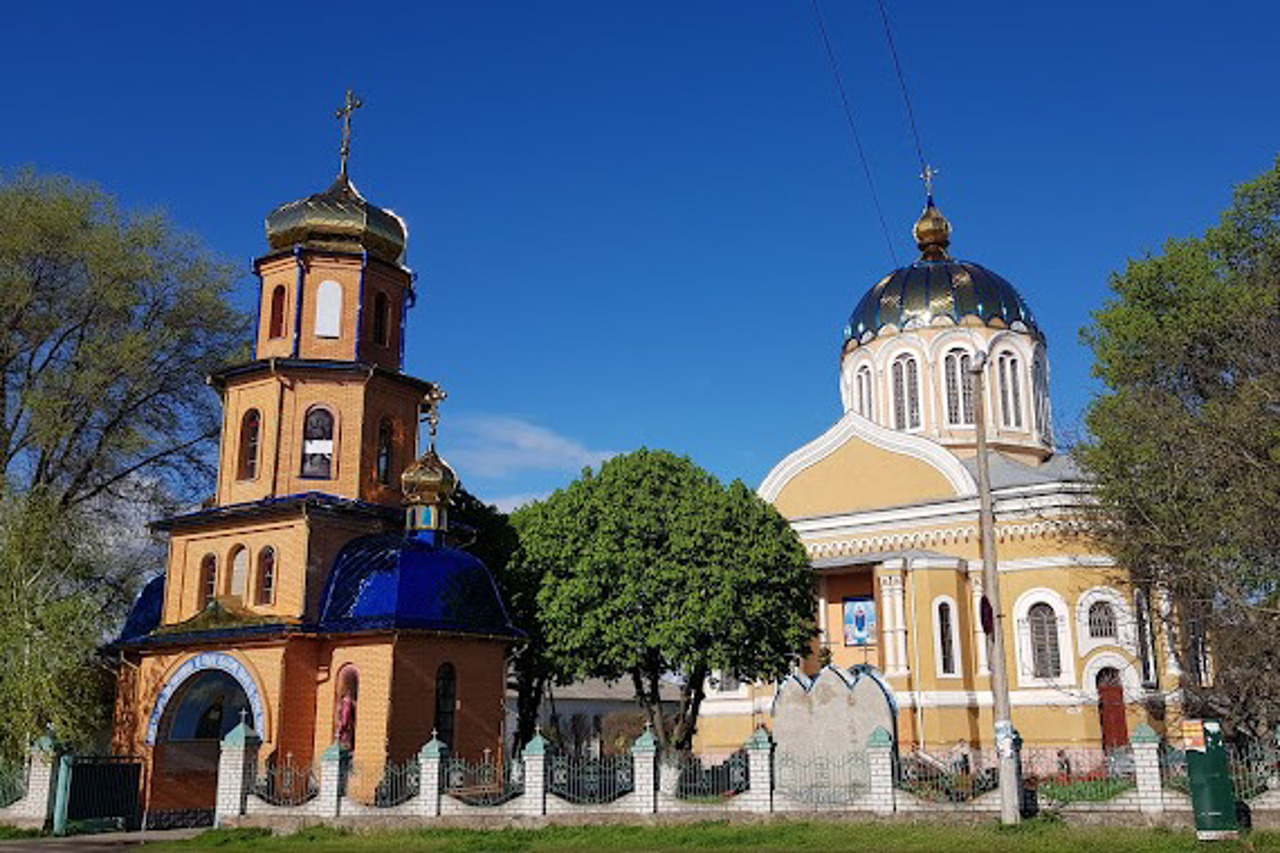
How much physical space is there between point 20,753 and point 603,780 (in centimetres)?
1090

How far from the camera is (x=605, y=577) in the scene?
2355 cm

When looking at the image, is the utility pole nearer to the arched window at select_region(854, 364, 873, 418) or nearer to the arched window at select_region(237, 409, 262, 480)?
the arched window at select_region(237, 409, 262, 480)

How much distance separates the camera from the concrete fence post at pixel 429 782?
58.9 feet

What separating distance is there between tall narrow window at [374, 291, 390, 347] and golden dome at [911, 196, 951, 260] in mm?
21036

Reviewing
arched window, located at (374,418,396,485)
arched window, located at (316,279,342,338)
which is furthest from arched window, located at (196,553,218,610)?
arched window, located at (316,279,342,338)

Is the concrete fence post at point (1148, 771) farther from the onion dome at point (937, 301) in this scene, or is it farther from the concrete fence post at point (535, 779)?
Answer: the onion dome at point (937, 301)

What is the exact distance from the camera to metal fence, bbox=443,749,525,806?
59.4 feet

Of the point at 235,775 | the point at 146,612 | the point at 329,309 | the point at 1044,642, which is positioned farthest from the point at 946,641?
the point at 146,612

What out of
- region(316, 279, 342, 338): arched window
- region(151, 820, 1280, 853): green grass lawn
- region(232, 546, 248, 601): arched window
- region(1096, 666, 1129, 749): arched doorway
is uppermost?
region(316, 279, 342, 338): arched window

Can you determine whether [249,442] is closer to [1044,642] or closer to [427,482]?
[427,482]

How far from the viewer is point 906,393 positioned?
35562 mm

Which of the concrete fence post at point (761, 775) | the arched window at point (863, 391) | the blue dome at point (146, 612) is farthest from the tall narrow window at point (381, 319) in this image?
the arched window at point (863, 391)

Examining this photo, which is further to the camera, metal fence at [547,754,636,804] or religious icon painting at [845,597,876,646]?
religious icon painting at [845,597,876,646]

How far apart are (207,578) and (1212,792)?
57.1 ft
